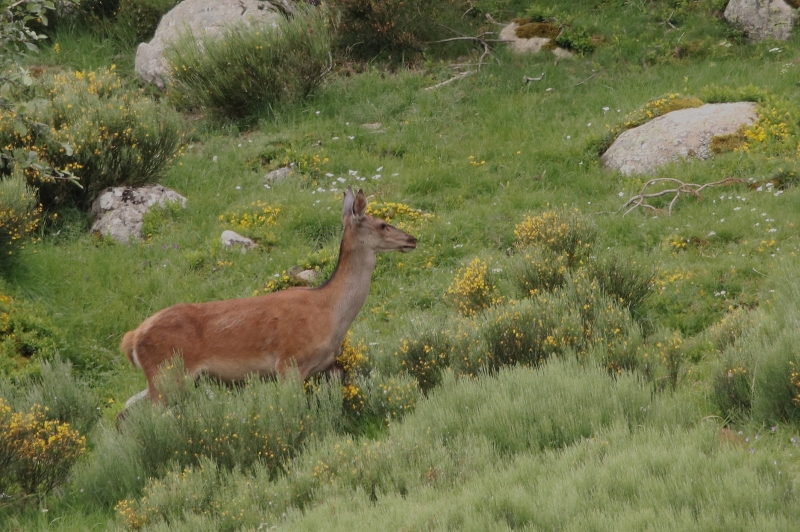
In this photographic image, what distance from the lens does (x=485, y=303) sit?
1056 centimetres

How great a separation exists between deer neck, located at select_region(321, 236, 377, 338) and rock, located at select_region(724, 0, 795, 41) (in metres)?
10.1

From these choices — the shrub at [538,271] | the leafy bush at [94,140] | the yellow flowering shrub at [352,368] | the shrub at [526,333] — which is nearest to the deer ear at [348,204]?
the yellow flowering shrub at [352,368]

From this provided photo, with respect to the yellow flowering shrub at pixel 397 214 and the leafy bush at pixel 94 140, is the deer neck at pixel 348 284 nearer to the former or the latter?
the yellow flowering shrub at pixel 397 214

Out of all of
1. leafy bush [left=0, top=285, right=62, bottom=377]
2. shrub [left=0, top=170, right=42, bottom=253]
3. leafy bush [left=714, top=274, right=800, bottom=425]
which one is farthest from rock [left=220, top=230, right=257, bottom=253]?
leafy bush [left=714, top=274, right=800, bottom=425]

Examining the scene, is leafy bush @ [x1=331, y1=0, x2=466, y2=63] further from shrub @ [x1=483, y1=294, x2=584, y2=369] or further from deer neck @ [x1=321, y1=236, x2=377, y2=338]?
shrub @ [x1=483, y1=294, x2=584, y2=369]

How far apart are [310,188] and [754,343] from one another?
296 inches

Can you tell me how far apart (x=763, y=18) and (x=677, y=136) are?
4.42 m

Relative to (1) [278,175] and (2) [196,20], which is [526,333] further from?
(2) [196,20]

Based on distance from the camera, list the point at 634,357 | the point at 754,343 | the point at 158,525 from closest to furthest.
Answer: the point at 158,525, the point at 754,343, the point at 634,357

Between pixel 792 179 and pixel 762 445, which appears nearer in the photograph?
pixel 762 445

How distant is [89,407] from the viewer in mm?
9234

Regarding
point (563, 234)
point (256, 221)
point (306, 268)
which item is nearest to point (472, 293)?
point (563, 234)

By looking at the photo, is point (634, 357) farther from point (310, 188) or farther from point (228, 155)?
point (228, 155)

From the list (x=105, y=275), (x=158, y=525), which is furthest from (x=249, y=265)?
(x=158, y=525)
